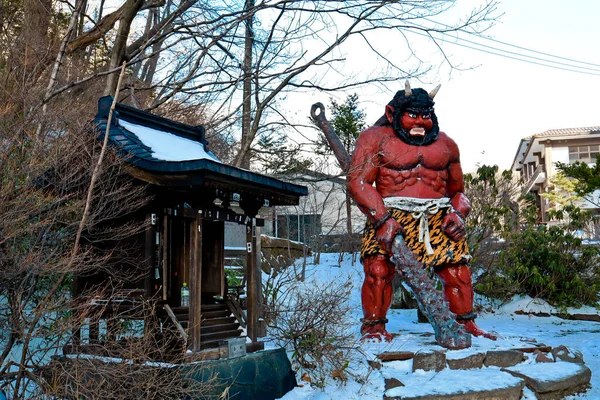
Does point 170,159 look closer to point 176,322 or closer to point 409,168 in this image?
point 176,322

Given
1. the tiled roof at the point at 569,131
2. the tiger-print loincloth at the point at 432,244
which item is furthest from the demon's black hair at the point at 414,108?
the tiled roof at the point at 569,131

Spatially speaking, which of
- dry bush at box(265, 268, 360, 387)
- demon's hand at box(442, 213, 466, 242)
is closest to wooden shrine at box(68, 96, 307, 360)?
dry bush at box(265, 268, 360, 387)

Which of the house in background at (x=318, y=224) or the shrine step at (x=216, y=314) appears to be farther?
the house in background at (x=318, y=224)

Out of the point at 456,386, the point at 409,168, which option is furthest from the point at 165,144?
the point at 456,386

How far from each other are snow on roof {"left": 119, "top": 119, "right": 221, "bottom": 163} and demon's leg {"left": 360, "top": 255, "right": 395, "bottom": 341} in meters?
2.23

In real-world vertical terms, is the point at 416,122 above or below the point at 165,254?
above

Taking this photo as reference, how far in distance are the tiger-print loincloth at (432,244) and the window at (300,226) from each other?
9.26m

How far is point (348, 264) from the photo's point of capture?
52.5ft

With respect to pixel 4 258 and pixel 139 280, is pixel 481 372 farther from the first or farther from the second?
pixel 4 258

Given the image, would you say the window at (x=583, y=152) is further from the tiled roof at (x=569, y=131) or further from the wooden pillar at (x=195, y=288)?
the wooden pillar at (x=195, y=288)

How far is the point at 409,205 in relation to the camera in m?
6.60

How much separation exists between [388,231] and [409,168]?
88 centimetres

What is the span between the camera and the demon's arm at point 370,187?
638 centimetres

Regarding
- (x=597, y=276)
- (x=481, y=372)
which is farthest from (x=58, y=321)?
(x=597, y=276)
